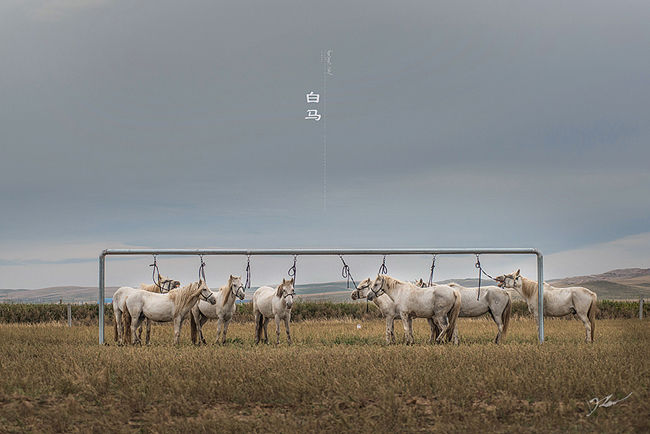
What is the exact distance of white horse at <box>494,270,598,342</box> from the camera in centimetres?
1806

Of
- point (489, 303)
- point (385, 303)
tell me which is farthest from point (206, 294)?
point (489, 303)

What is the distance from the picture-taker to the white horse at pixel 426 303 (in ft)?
54.8

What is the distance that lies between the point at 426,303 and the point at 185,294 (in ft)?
24.6

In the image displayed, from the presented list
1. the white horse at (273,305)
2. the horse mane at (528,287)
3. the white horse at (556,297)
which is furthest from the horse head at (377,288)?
the horse mane at (528,287)

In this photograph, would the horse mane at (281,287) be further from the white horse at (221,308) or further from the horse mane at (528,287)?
the horse mane at (528,287)

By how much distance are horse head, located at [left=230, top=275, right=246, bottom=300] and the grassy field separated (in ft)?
10.8

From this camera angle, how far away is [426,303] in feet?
54.7

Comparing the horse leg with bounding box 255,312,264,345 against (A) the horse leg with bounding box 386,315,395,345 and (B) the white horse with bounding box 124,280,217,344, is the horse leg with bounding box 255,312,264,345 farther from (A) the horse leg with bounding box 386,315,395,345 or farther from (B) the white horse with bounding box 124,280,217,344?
(A) the horse leg with bounding box 386,315,395,345

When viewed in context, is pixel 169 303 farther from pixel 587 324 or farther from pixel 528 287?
pixel 587 324

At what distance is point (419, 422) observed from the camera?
8.01 meters

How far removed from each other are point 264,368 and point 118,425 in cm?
333

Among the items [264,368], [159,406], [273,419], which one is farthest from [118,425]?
[264,368]

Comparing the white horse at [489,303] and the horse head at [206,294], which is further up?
the horse head at [206,294]

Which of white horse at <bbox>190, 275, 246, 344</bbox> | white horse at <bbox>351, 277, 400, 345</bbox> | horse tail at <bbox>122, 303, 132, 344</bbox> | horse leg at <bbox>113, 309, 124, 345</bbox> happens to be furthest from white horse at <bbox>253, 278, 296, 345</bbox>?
horse leg at <bbox>113, 309, 124, 345</bbox>
